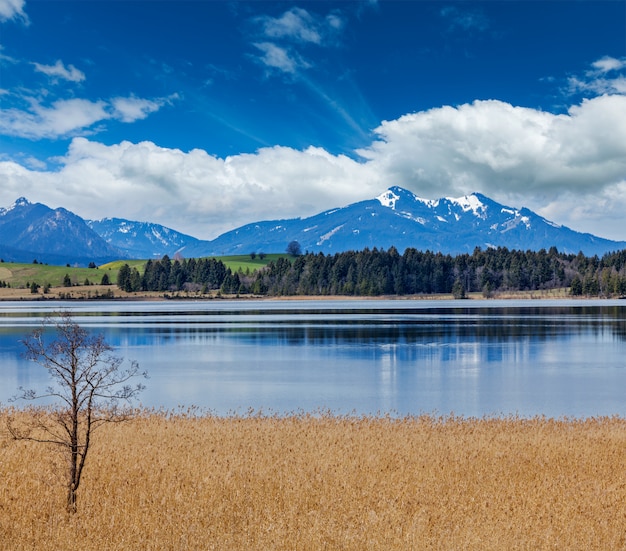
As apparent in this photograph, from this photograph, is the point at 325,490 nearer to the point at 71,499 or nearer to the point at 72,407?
the point at 71,499

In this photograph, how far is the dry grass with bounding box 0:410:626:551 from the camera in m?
14.7

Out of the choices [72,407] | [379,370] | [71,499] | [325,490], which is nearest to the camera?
[71,499]

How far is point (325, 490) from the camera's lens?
18578mm

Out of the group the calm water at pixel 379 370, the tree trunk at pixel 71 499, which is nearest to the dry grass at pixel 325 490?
the tree trunk at pixel 71 499

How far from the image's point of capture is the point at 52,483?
61.4 ft

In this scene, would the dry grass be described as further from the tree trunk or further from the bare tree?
the bare tree

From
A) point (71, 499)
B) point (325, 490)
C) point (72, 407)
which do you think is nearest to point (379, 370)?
point (325, 490)

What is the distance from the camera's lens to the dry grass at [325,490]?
14.7 m

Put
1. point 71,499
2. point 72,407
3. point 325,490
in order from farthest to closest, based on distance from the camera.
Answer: point 72,407 < point 325,490 < point 71,499

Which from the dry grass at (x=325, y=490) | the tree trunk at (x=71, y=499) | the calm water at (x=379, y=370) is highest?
the tree trunk at (x=71, y=499)

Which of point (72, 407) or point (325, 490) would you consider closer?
point (325, 490)

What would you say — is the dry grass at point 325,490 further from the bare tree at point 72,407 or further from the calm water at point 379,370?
the calm water at point 379,370

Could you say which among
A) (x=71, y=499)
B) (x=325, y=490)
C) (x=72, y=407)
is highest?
(x=72, y=407)

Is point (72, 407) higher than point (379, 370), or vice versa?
point (72, 407)
